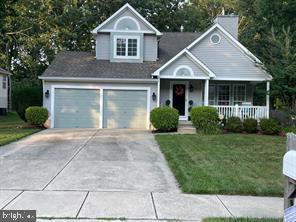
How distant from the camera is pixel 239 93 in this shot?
24219mm

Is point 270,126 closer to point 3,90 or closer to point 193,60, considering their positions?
point 193,60

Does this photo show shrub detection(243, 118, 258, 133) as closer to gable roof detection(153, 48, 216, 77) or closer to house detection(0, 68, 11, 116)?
gable roof detection(153, 48, 216, 77)

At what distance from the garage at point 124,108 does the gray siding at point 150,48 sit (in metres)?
2.96

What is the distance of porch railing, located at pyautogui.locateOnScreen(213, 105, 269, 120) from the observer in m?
21.7

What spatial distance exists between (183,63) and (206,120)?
11.9ft

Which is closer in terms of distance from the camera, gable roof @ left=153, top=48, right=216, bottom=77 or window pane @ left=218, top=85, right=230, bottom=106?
gable roof @ left=153, top=48, right=216, bottom=77

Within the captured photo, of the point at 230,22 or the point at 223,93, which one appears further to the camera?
the point at 230,22

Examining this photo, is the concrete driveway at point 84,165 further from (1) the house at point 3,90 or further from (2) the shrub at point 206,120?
(1) the house at point 3,90

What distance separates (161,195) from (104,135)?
10.9m

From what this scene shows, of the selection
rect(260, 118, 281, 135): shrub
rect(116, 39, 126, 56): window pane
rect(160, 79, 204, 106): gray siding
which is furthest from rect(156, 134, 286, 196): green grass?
rect(116, 39, 126, 56): window pane

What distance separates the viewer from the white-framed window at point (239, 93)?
24141mm

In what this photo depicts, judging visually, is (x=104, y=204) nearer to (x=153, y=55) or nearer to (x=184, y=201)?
(x=184, y=201)

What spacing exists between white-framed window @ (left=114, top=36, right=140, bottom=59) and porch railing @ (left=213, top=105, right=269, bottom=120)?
6189 mm

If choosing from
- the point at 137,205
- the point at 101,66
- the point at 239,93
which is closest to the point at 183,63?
the point at 239,93
